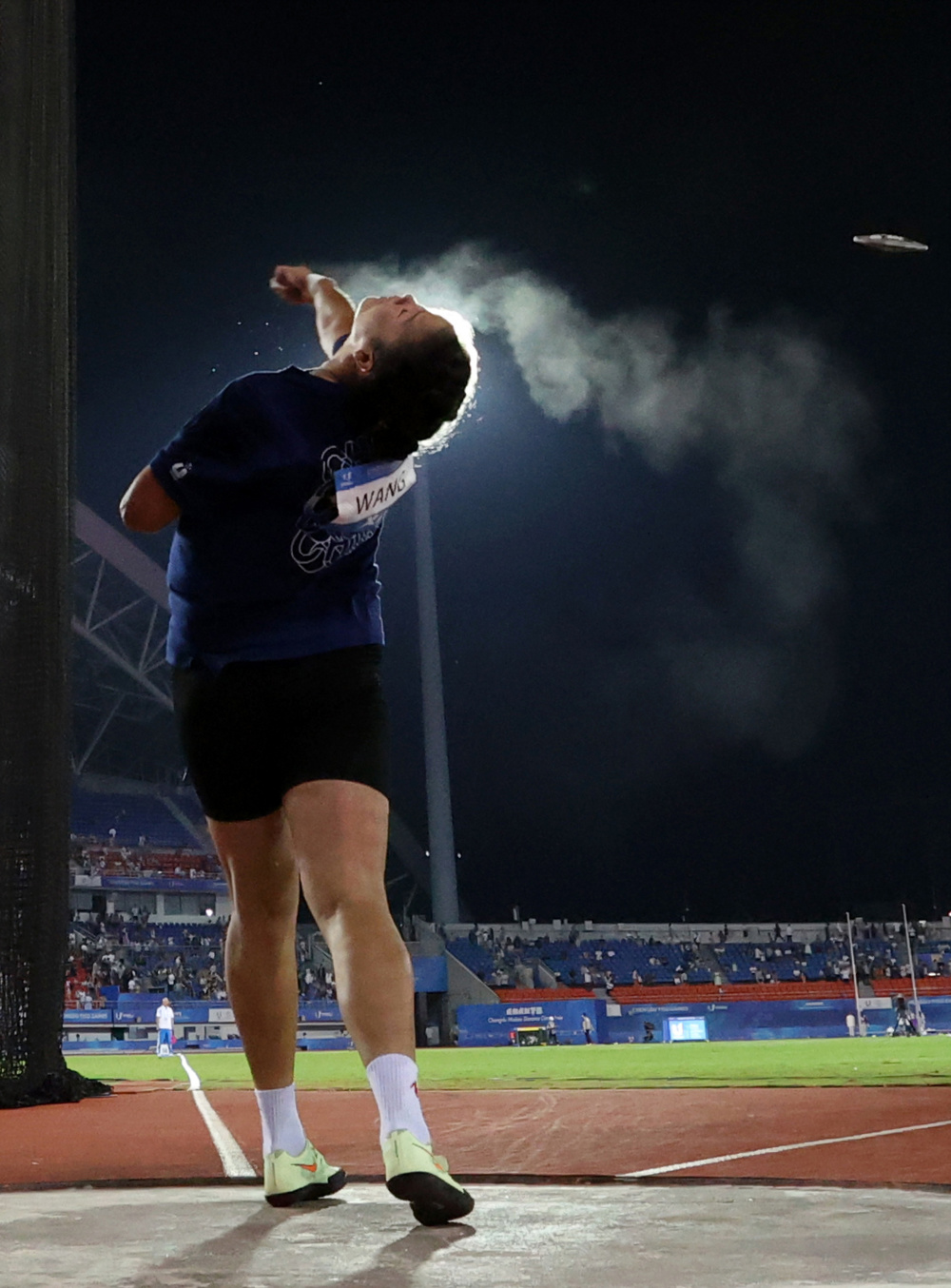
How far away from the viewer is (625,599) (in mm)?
52219

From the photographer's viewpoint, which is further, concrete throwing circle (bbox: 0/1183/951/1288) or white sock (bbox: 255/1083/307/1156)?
white sock (bbox: 255/1083/307/1156)

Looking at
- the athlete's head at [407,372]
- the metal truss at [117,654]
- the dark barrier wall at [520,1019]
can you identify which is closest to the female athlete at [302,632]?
the athlete's head at [407,372]

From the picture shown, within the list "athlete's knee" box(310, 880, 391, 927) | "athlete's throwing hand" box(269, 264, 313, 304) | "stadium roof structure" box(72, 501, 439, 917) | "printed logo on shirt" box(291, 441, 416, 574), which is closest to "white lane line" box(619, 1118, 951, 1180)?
"athlete's knee" box(310, 880, 391, 927)

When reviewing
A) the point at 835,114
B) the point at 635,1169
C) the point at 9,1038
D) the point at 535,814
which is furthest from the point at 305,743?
the point at 535,814

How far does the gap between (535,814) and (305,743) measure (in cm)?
5345

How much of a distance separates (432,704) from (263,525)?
33432 mm

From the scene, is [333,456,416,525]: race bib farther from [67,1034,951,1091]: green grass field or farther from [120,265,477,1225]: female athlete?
[67,1034,951,1091]: green grass field

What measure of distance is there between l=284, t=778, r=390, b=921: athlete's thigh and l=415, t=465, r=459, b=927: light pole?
1274 inches

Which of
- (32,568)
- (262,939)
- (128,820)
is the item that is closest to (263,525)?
(262,939)

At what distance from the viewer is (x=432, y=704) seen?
35.8m

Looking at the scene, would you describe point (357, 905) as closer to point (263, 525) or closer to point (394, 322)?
point (263, 525)

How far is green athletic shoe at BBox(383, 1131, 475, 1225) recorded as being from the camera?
212 cm

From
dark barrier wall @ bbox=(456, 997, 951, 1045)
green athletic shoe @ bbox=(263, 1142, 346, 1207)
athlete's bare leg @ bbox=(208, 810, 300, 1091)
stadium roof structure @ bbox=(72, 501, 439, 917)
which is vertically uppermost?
stadium roof structure @ bbox=(72, 501, 439, 917)

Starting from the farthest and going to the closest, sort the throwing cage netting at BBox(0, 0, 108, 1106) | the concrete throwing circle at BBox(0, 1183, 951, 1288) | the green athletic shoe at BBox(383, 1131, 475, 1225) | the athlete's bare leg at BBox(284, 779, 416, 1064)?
1. the throwing cage netting at BBox(0, 0, 108, 1106)
2. the athlete's bare leg at BBox(284, 779, 416, 1064)
3. the green athletic shoe at BBox(383, 1131, 475, 1225)
4. the concrete throwing circle at BBox(0, 1183, 951, 1288)
